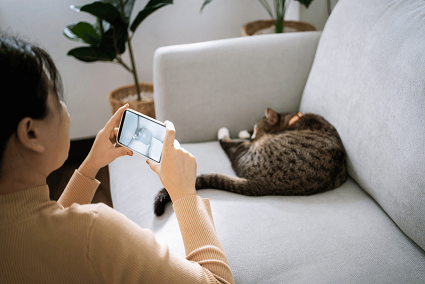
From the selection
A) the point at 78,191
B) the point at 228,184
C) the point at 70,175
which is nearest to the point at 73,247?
the point at 78,191

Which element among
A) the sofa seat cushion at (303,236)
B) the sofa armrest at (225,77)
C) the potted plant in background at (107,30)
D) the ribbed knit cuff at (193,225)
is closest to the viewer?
the ribbed knit cuff at (193,225)

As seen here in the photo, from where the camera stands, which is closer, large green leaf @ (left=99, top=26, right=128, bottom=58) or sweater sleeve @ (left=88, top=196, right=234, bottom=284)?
sweater sleeve @ (left=88, top=196, right=234, bottom=284)

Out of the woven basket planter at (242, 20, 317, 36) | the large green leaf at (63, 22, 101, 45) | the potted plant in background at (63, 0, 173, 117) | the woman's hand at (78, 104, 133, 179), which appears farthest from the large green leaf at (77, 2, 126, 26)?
the woman's hand at (78, 104, 133, 179)

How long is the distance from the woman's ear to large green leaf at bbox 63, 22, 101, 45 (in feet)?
3.89

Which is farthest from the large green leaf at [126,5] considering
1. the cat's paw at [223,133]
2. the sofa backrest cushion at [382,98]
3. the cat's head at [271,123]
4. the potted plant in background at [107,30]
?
the sofa backrest cushion at [382,98]

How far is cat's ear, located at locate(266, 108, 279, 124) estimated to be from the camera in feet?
4.10

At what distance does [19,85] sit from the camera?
39cm

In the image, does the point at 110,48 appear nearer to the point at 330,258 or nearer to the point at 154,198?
the point at 154,198

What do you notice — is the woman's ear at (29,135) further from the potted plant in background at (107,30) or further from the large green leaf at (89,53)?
the large green leaf at (89,53)

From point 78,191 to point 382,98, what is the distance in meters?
0.88

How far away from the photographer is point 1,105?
372 millimetres

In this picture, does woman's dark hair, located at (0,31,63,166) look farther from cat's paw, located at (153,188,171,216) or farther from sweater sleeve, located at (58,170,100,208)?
cat's paw, located at (153,188,171,216)

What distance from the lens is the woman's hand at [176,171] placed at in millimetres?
→ 584

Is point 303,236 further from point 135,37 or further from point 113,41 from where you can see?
point 135,37
